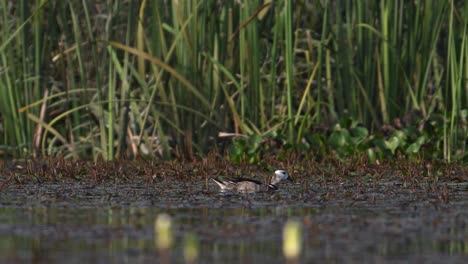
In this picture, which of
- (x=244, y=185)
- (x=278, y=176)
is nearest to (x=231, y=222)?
(x=244, y=185)

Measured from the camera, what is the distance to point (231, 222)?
7.57 m

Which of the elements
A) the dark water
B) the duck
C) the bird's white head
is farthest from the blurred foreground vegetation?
the duck

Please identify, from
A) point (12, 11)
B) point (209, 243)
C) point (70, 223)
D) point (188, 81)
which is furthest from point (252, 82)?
point (209, 243)

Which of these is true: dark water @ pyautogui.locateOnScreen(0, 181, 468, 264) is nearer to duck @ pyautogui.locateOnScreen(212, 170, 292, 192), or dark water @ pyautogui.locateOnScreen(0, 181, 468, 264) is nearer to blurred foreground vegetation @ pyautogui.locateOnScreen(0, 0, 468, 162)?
duck @ pyautogui.locateOnScreen(212, 170, 292, 192)

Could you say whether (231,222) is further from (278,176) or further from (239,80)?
(239,80)

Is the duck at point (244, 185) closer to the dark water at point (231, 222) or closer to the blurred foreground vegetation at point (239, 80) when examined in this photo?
→ the dark water at point (231, 222)

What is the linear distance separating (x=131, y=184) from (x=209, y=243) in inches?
151

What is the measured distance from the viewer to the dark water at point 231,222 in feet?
20.0

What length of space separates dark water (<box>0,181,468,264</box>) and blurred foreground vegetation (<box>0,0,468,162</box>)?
202cm

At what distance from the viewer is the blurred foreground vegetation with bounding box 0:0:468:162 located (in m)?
12.1

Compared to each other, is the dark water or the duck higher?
the dark water

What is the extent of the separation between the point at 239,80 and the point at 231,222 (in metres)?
5.38

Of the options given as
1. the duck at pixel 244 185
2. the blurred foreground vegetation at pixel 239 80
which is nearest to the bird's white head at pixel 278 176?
the duck at pixel 244 185

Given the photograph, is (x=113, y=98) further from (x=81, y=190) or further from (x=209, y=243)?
(x=209, y=243)
